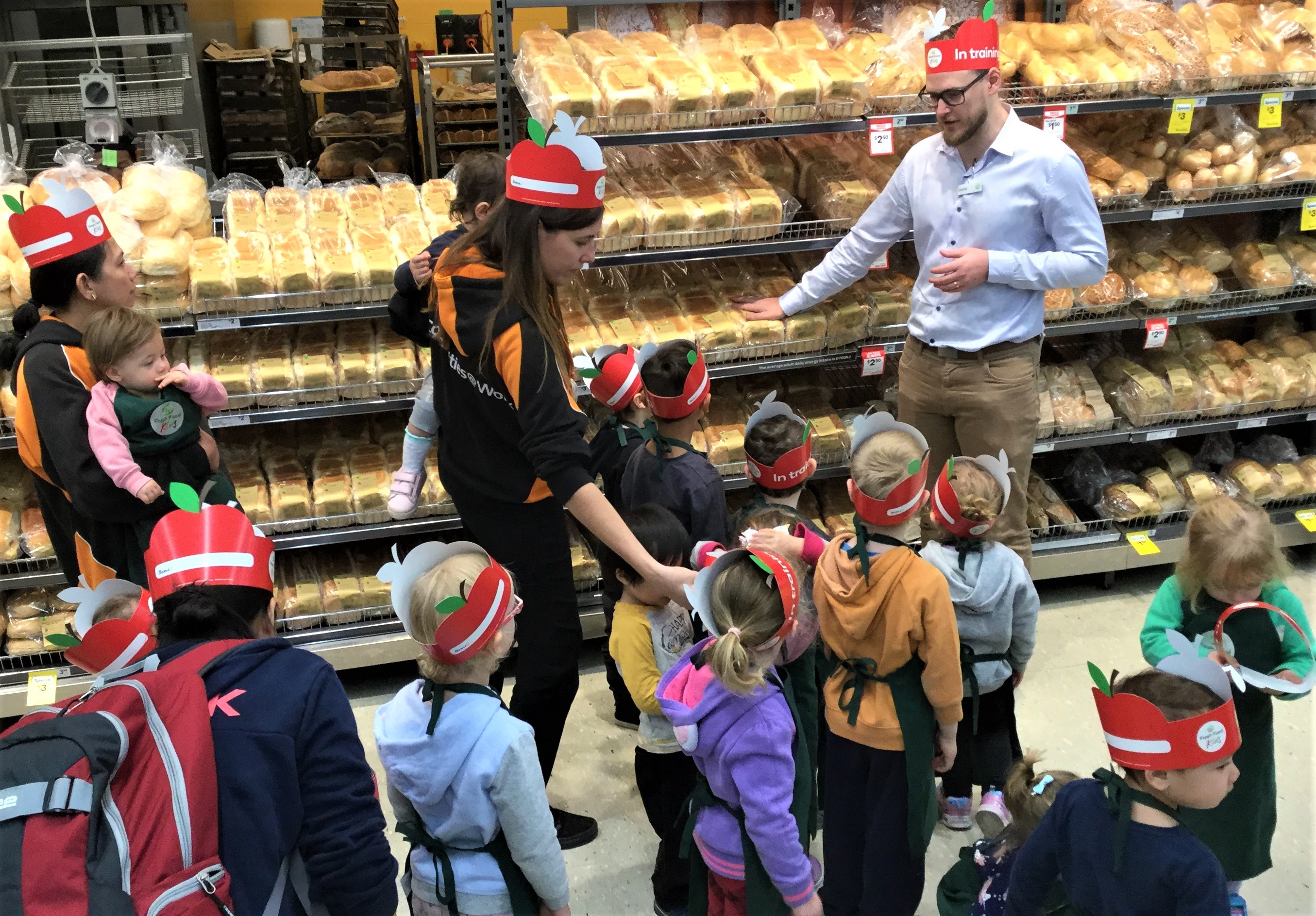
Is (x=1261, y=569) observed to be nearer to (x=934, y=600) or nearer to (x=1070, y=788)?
(x=934, y=600)

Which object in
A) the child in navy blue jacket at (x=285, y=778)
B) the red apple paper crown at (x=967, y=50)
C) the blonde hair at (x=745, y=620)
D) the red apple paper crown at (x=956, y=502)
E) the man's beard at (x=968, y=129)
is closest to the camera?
the child in navy blue jacket at (x=285, y=778)

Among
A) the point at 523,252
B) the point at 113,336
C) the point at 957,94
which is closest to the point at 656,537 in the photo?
the point at 523,252

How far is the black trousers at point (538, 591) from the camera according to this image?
2.70m

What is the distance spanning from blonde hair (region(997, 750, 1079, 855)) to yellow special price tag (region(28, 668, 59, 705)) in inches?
115

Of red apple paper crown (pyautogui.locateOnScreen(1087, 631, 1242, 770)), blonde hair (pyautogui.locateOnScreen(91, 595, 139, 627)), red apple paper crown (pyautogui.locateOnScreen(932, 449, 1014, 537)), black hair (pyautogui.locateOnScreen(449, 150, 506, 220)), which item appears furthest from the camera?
black hair (pyautogui.locateOnScreen(449, 150, 506, 220))

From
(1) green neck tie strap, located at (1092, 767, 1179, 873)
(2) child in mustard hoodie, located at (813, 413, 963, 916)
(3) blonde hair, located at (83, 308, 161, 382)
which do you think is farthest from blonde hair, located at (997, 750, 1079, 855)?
(3) blonde hair, located at (83, 308, 161, 382)

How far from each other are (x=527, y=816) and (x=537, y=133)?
4.57 feet

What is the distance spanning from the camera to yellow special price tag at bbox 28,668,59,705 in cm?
350

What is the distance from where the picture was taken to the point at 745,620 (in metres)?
2.07

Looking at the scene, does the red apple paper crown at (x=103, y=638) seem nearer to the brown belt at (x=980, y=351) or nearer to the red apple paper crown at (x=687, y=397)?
the red apple paper crown at (x=687, y=397)

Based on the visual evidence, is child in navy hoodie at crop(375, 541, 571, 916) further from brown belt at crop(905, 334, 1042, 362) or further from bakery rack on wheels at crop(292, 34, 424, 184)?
bakery rack on wheels at crop(292, 34, 424, 184)

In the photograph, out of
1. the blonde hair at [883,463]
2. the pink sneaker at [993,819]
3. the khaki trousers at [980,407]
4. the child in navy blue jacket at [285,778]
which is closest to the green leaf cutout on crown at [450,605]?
the child in navy blue jacket at [285,778]

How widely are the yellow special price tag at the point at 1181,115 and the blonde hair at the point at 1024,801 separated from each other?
2.54 meters

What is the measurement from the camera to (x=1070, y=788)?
183 cm
